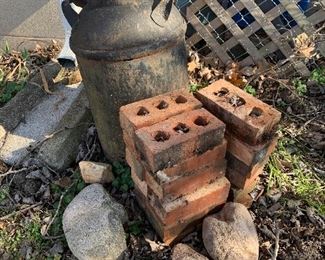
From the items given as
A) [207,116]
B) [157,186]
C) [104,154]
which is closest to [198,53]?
[104,154]

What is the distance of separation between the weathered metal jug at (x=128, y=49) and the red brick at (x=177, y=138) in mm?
344

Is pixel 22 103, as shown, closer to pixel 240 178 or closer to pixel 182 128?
pixel 182 128

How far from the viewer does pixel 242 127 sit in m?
1.68

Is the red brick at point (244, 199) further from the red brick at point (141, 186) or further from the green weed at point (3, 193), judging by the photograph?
the green weed at point (3, 193)

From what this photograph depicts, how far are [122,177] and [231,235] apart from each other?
775mm

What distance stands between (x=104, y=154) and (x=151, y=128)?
0.85 metres

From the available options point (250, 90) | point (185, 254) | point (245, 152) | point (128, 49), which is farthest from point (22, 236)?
point (250, 90)

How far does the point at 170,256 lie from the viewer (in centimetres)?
186

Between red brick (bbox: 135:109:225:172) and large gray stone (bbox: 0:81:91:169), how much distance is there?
0.87m

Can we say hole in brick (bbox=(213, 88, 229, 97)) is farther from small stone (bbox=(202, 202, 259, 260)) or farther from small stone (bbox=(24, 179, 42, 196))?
small stone (bbox=(24, 179, 42, 196))

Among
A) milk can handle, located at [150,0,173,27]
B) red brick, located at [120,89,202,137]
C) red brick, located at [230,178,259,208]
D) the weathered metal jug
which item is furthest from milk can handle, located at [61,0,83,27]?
red brick, located at [230,178,259,208]

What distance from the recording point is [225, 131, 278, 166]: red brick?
1.71 meters

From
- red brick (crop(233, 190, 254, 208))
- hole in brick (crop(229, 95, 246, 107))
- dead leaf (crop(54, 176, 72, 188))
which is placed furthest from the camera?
dead leaf (crop(54, 176, 72, 188))

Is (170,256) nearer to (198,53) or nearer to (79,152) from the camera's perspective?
(79,152)
